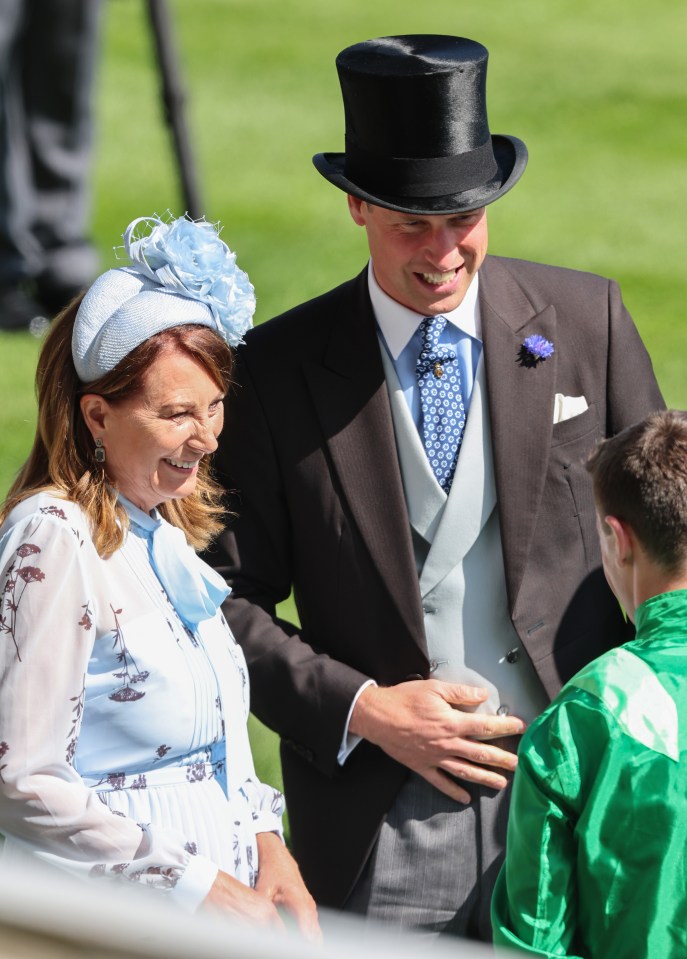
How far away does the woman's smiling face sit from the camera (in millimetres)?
2721

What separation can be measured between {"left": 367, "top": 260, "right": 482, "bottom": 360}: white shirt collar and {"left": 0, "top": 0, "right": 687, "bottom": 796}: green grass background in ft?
13.6

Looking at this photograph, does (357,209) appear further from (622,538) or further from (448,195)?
(622,538)

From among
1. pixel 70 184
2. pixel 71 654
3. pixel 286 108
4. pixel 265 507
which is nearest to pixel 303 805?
pixel 265 507

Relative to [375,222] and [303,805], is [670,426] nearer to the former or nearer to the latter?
[375,222]

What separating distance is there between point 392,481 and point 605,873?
1061mm

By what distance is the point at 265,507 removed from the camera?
10.6 feet

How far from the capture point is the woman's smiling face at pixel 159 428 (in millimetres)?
2721

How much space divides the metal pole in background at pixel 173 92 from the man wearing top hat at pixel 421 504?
131 inches

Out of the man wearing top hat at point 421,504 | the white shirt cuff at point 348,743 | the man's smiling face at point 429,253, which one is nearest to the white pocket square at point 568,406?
the man wearing top hat at point 421,504

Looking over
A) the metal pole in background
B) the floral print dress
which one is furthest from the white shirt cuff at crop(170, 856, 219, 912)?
the metal pole in background

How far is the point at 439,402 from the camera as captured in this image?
10.5ft

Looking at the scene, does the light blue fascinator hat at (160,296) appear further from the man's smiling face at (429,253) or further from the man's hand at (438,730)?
the man's hand at (438,730)

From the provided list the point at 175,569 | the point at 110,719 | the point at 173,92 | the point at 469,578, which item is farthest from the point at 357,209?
the point at 173,92

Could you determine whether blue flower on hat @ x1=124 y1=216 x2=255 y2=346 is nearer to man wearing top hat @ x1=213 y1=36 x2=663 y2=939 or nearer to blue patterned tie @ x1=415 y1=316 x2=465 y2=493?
man wearing top hat @ x1=213 y1=36 x2=663 y2=939
